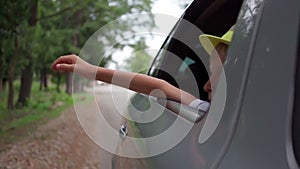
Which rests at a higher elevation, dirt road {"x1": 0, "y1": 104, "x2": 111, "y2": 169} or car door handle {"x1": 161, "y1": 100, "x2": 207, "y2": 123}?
car door handle {"x1": 161, "y1": 100, "x2": 207, "y2": 123}

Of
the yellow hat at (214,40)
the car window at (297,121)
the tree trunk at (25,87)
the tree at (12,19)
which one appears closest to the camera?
the car window at (297,121)

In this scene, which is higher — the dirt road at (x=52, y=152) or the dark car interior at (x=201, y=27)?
the dark car interior at (x=201, y=27)

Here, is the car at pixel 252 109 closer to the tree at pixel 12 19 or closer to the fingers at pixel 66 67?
the fingers at pixel 66 67

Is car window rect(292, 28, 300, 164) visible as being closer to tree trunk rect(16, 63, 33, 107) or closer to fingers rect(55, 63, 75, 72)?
fingers rect(55, 63, 75, 72)

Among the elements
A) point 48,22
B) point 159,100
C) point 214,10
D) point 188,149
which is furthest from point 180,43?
point 48,22

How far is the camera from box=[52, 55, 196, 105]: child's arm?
61.4 inches

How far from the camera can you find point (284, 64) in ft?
3.03

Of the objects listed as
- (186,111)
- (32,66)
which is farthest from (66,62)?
(32,66)

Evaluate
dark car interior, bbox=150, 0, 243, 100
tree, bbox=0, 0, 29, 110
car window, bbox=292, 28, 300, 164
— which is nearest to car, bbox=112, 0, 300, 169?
car window, bbox=292, 28, 300, 164

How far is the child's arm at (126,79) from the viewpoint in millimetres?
1560

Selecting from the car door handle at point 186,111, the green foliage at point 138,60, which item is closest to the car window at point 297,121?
the car door handle at point 186,111

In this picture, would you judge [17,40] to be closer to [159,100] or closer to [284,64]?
[159,100]

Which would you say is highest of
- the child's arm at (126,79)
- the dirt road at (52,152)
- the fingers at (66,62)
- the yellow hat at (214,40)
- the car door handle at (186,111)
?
the yellow hat at (214,40)

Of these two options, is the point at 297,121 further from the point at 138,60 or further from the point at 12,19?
the point at 12,19
